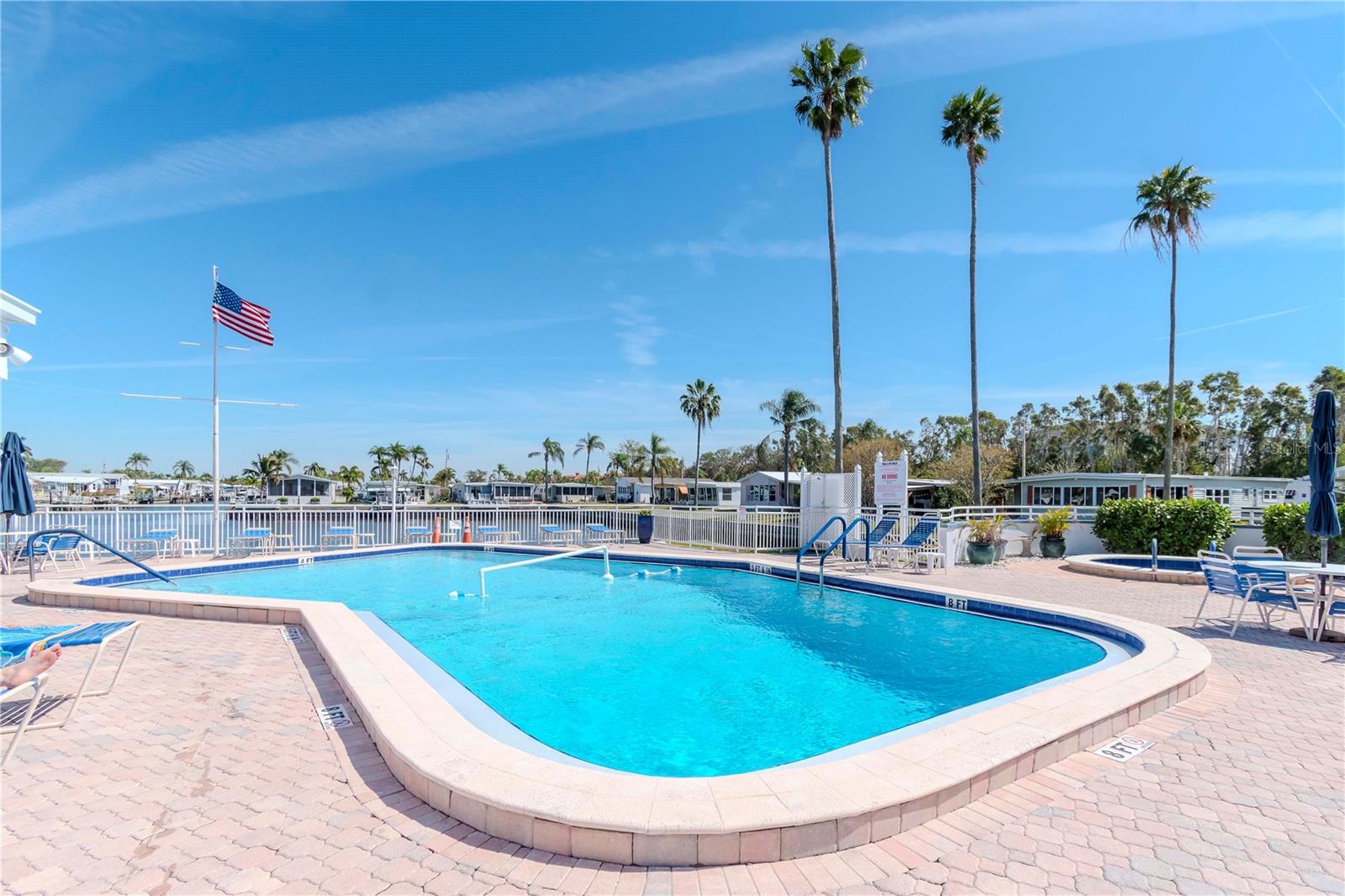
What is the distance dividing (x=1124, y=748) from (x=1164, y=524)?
13392 millimetres

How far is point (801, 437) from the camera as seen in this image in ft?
168

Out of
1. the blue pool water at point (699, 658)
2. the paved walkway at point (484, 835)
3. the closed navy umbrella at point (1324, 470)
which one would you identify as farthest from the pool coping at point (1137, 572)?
the paved walkway at point (484, 835)

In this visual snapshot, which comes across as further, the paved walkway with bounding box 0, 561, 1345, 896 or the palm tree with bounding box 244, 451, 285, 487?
the palm tree with bounding box 244, 451, 285, 487

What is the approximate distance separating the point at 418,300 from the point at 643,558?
726 inches

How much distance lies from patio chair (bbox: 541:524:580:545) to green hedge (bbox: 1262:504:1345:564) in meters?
15.9

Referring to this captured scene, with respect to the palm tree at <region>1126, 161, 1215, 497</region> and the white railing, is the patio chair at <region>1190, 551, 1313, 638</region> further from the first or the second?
the palm tree at <region>1126, 161, 1215, 497</region>

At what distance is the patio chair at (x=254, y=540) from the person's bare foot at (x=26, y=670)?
410 inches

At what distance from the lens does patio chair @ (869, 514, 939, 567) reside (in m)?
11.9

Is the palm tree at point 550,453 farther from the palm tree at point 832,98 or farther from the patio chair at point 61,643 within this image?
the patio chair at point 61,643

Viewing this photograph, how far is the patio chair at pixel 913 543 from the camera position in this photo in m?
11.9

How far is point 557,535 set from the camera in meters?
16.2

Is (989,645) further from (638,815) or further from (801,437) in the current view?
(801,437)

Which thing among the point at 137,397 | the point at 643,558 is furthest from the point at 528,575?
the point at 137,397

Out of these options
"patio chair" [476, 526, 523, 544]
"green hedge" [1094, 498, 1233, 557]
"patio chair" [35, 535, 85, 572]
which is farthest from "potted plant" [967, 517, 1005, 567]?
"patio chair" [35, 535, 85, 572]
